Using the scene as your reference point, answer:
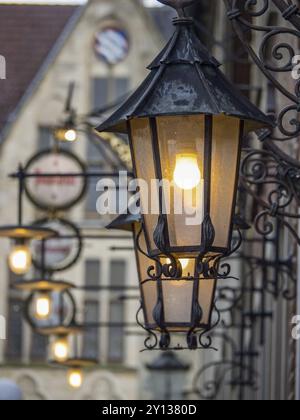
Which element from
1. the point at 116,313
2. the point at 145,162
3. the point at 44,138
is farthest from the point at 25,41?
the point at 145,162

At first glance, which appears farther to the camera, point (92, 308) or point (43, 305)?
point (92, 308)

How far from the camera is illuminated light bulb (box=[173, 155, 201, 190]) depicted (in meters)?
7.07

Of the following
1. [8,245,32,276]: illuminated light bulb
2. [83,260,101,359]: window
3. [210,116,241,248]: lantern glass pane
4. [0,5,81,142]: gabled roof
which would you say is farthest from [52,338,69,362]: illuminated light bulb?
[0,5,81,142]: gabled roof

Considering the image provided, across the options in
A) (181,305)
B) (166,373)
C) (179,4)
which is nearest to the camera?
(179,4)

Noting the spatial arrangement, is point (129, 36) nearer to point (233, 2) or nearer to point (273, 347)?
point (273, 347)

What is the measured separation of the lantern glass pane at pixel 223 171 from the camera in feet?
23.4

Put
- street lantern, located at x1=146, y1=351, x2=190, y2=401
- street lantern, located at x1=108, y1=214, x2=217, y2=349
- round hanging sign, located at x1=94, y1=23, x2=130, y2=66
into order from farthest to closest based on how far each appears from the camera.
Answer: round hanging sign, located at x1=94, y1=23, x2=130, y2=66
street lantern, located at x1=146, y1=351, x2=190, y2=401
street lantern, located at x1=108, y1=214, x2=217, y2=349

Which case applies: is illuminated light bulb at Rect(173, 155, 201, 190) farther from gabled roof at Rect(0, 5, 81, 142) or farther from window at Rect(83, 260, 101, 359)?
gabled roof at Rect(0, 5, 81, 142)

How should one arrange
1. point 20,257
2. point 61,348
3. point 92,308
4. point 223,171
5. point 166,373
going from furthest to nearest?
point 92,308 < point 166,373 < point 61,348 < point 20,257 < point 223,171

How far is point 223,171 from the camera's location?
720 cm

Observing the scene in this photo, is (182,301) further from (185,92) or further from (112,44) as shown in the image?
(112,44)

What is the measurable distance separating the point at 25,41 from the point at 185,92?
3957 centimetres
